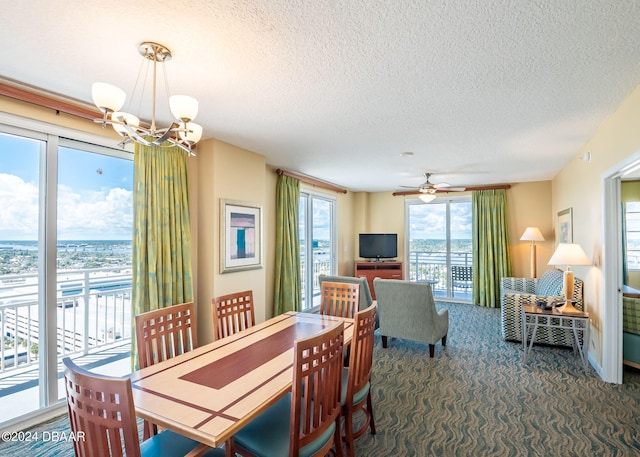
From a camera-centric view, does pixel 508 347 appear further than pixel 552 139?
Yes

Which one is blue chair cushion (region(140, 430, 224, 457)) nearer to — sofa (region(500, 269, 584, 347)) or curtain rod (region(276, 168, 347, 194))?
curtain rod (region(276, 168, 347, 194))

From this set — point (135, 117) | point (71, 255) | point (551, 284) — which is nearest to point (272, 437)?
point (135, 117)

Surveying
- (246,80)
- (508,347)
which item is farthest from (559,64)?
(508,347)

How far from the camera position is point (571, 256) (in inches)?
132

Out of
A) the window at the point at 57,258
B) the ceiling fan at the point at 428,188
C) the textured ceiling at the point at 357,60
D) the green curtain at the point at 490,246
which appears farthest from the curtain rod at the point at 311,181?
the green curtain at the point at 490,246

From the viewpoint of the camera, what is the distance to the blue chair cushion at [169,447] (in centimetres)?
146

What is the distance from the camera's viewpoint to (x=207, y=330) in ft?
11.3

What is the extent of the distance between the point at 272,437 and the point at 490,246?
5945 millimetres

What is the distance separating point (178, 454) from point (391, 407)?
1.81 meters

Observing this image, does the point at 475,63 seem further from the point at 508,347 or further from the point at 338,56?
the point at 508,347

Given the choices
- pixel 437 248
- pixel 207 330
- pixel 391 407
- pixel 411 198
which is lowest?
pixel 391 407

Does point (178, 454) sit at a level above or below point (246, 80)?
below

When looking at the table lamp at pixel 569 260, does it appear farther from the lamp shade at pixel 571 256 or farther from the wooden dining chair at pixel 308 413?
the wooden dining chair at pixel 308 413

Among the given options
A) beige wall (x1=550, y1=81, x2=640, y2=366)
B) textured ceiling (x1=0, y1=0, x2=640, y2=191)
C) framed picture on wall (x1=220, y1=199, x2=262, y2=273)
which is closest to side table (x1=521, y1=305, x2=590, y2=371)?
beige wall (x1=550, y1=81, x2=640, y2=366)
